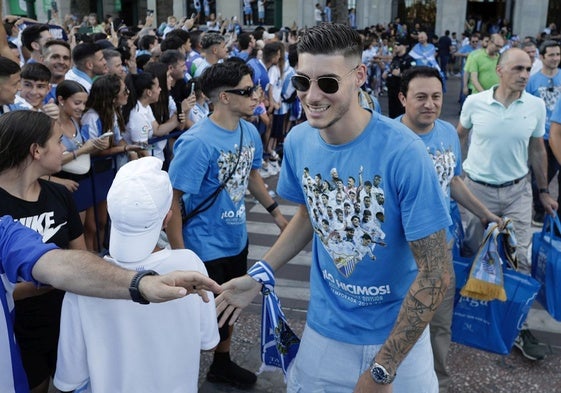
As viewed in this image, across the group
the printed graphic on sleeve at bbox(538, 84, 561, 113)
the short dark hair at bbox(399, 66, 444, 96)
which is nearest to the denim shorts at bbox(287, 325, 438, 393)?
the short dark hair at bbox(399, 66, 444, 96)

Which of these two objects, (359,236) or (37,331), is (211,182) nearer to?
(37,331)

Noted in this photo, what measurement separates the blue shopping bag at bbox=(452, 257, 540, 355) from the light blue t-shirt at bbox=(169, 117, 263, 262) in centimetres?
143

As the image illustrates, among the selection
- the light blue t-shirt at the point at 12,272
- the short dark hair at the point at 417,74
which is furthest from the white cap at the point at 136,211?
the short dark hair at the point at 417,74

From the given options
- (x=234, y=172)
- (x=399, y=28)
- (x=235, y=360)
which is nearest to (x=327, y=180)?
(x=234, y=172)

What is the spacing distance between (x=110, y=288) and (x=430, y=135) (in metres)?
2.44

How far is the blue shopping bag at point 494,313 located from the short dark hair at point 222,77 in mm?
1805

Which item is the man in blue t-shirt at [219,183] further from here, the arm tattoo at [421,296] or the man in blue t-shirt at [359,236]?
the arm tattoo at [421,296]

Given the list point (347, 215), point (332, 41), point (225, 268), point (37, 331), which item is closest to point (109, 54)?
point (225, 268)

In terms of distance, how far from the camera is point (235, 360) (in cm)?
410

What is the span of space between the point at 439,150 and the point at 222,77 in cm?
144

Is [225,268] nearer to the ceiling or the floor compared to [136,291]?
nearer to the floor

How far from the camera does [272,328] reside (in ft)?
8.84

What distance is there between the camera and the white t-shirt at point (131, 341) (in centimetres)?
210

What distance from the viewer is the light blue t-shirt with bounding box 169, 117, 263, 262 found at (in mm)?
3428
